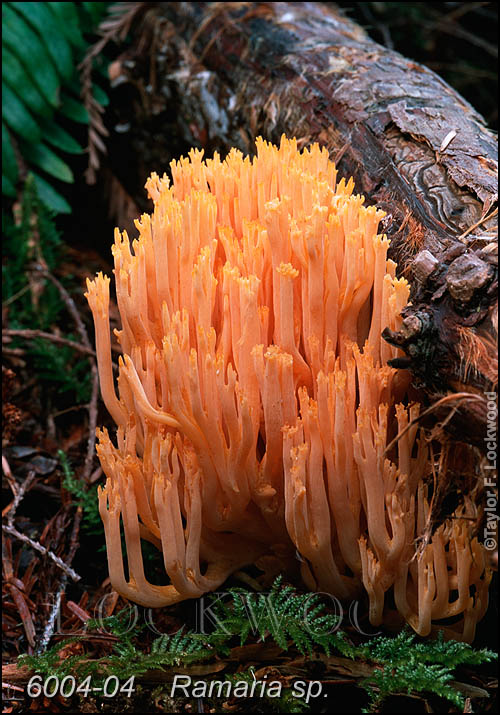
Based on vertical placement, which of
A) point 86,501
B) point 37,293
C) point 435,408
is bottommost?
point 86,501

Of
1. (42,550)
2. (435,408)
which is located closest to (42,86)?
(42,550)

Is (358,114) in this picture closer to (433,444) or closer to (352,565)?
(433,444)

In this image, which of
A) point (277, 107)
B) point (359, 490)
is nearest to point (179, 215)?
point (359, 490)

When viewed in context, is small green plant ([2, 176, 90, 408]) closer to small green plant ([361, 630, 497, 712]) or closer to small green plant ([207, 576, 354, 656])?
small green plant ([207, 576, 354, 656])

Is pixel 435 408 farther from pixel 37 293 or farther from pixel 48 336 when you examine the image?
pixel 37 293

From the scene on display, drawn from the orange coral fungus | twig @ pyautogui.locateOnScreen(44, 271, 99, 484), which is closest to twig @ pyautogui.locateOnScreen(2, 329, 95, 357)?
twig @ pyautogui.locateOnScreen(44, 271, 99, 484)

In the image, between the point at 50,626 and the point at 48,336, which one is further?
the point at 48,336

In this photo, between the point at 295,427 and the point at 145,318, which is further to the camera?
the point at 145,318
